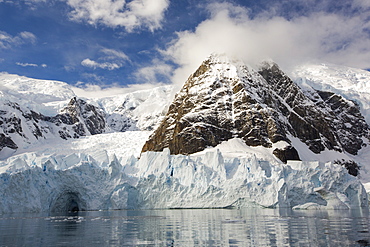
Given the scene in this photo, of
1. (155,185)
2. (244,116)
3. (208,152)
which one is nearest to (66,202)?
(155,185)

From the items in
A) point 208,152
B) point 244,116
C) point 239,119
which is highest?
point 244,116

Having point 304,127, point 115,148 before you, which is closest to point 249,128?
point 304,127

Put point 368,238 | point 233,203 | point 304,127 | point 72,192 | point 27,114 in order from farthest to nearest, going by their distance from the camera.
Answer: point 27,114, point 304,127, point 233,203, point 72,192, point 368,238

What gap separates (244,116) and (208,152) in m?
59.0

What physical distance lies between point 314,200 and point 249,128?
6205 centimetres

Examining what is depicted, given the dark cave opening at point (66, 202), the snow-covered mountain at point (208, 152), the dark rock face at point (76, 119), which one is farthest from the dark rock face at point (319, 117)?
the dark cave opening at point (66, 202)

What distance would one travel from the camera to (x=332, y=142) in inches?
5541

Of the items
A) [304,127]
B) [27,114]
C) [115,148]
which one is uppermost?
[27,114]

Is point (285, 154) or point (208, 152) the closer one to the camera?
point (208, 152)

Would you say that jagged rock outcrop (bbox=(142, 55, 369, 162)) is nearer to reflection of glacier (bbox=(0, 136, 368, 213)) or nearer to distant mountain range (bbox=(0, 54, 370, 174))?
distant mountain range (bbox=(0, 54, 370, 174))

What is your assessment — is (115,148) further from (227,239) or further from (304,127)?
(227,239)

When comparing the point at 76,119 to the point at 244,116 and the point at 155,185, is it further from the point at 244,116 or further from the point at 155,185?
the point at 155,185

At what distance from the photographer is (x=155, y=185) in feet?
159

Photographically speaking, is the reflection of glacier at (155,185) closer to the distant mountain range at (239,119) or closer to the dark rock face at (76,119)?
the distant mountain range at (239,119)
